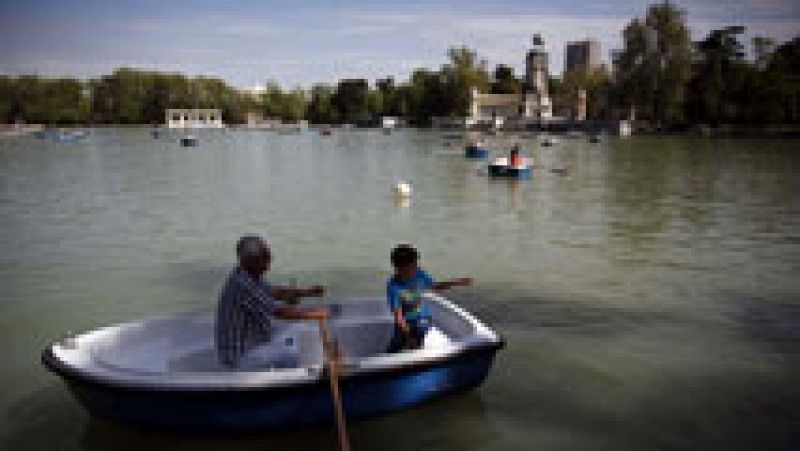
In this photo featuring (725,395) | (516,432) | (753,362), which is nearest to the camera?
(516,432)

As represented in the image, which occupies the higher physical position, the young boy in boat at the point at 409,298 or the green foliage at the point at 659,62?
the green foliage at the point at 659,62

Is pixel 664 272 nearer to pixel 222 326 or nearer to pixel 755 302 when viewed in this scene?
pixel 755 302

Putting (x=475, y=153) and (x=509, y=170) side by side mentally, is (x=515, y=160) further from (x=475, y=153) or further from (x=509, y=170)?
(x=475, y=153)

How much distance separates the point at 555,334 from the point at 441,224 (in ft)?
38.7

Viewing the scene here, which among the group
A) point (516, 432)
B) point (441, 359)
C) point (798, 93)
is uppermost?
point (798, 93)

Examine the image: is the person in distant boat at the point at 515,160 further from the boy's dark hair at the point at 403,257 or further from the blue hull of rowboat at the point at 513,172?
the boy's dark hair at the point at 403,257

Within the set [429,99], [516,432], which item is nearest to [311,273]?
[516,432]

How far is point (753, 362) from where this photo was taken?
993 cm

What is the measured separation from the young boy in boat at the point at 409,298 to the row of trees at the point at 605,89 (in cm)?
9718

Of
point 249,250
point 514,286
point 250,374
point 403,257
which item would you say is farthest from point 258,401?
point 514,286

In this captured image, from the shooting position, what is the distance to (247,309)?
712cm

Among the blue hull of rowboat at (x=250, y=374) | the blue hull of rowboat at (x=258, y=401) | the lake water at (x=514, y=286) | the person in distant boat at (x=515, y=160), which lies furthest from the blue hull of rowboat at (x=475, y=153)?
the blue hull of rowboat at (x=258, y=401)

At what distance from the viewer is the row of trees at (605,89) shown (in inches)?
3944

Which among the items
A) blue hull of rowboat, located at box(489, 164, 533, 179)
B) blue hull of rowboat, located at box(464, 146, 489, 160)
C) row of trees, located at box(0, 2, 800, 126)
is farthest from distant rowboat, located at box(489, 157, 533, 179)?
row of trees, located at box(0, 2, 800, 126)
